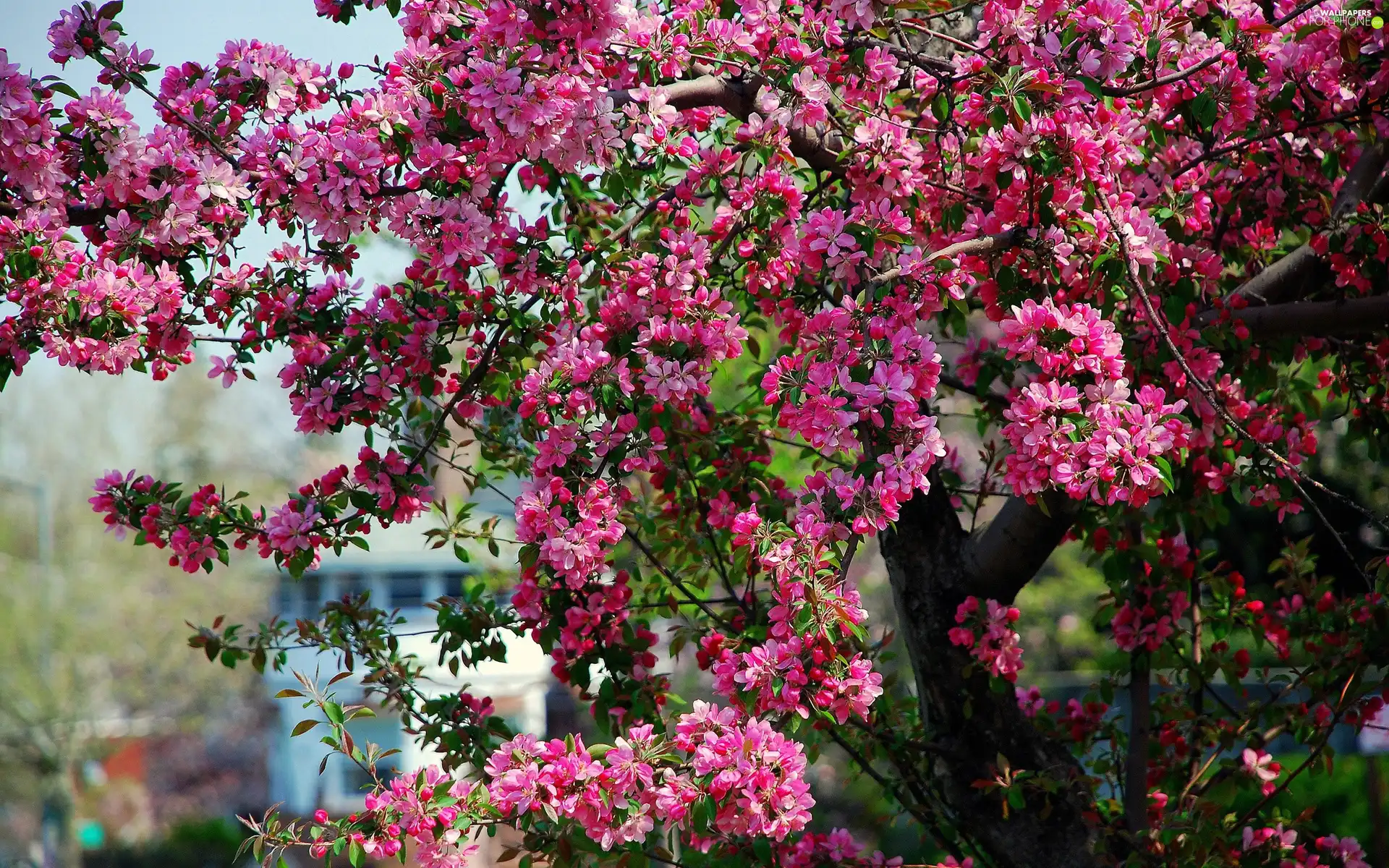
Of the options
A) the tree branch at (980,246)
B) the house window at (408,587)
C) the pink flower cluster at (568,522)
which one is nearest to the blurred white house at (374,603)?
the house window at (408,587)

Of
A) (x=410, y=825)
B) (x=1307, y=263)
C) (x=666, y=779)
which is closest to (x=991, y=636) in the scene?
(x=666, y=779)

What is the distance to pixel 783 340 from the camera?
8.46ft

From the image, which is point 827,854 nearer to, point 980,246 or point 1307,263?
point 980,246

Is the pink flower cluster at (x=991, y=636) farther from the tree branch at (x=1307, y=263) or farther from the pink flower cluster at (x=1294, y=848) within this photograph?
the tree branch at (x=1307, y=263)

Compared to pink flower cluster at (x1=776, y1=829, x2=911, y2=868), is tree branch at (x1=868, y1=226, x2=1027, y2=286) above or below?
above

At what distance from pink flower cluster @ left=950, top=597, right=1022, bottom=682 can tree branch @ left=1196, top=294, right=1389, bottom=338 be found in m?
0.75

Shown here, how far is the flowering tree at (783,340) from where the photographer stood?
1.80m

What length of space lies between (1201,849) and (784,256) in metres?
1.50

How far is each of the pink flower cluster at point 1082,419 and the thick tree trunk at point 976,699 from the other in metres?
0.78

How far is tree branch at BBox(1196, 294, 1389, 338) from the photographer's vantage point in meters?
2.43

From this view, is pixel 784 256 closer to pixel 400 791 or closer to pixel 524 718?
pixel 400 791

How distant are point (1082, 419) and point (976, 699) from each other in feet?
3.51

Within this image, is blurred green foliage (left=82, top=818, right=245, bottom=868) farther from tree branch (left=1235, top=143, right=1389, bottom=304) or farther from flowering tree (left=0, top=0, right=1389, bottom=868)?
tree branch (left=1235, top=143, right=1389, bottom=304)

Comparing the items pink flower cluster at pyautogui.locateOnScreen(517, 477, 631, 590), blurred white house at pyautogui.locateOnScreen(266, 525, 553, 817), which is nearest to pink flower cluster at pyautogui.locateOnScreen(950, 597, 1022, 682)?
pink flower cluster at pyautogui.locateOnScreen(517, 477, 631, 590)
